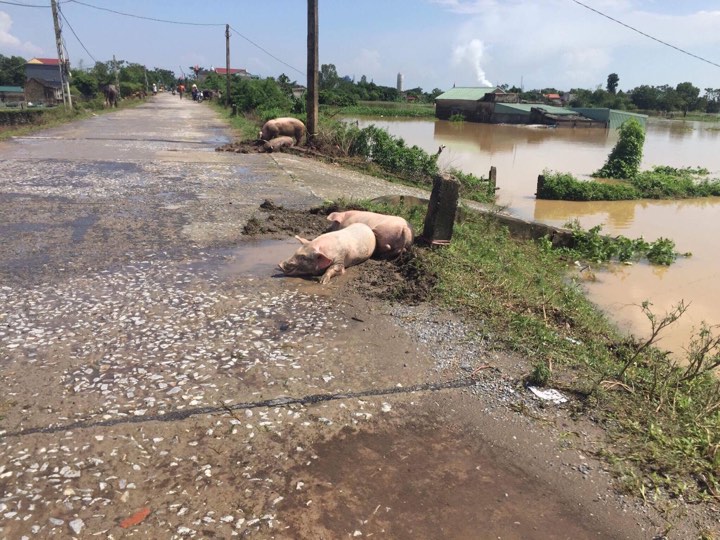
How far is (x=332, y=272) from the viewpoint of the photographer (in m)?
6.37

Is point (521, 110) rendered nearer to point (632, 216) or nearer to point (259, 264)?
point (632, 216)

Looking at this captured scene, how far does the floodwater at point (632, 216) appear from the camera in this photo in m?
9.00

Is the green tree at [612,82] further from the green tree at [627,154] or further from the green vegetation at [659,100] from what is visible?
the green tree at [627,154]

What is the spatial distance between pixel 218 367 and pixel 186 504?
145 cm

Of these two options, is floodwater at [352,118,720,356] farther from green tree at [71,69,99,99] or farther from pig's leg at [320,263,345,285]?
green tree at [71,69,99,99]

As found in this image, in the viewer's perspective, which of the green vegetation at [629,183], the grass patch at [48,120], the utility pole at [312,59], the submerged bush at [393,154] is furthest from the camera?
the grass patch at [48,120]

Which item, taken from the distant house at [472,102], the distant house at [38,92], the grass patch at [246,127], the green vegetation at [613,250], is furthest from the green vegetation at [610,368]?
the distant house at [38,92]

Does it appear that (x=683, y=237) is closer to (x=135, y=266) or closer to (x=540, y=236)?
(x=540, y=236)

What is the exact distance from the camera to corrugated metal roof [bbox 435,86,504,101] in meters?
63.6

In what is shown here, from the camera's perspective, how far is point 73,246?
7.09m

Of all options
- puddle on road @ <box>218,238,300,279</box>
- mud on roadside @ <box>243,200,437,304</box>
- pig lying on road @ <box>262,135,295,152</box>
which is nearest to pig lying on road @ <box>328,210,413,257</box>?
mud on roadside @ <box>243,200,437,304</box>

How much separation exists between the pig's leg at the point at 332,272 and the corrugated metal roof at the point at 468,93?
2433 inches

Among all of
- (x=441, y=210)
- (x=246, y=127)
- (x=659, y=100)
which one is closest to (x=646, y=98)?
(x=659, y=100)

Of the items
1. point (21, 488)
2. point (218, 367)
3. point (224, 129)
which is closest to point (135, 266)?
point (218, 367)
